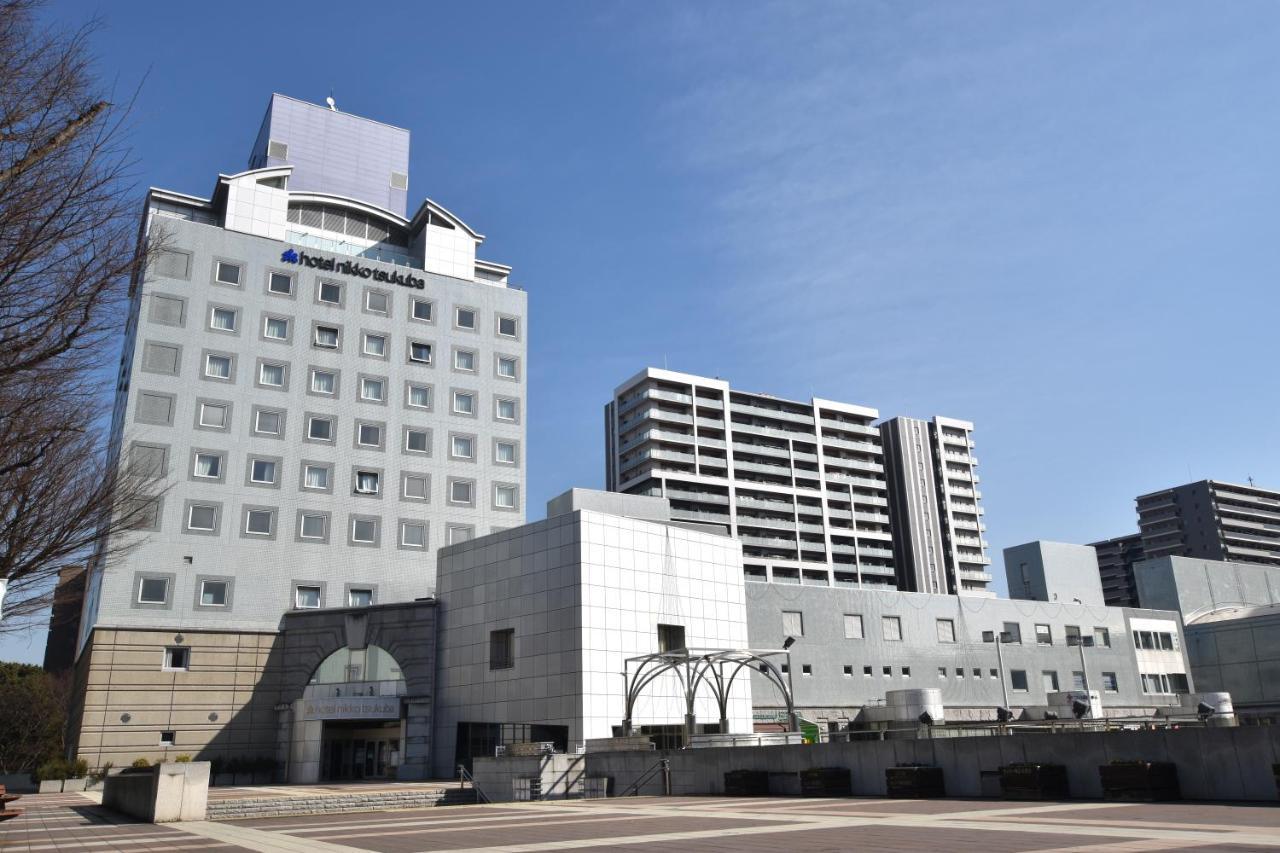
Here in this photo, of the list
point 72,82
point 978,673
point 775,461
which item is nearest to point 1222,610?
point 978,673

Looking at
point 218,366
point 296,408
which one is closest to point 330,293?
point 296,408

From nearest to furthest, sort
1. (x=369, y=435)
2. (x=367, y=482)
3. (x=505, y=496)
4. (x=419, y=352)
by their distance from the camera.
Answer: (x=367, y=482)
(x=369, y=435)
(x=505, y=496)
(x=419, y=352)

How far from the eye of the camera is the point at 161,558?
51062 mm

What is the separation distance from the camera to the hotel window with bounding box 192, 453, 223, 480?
178 feet

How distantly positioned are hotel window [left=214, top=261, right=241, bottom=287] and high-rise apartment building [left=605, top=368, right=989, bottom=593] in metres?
67.6

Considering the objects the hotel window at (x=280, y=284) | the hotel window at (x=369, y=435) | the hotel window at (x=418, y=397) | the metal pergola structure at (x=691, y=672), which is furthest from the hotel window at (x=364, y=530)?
the metal pergola structure at (x=691, y=672)

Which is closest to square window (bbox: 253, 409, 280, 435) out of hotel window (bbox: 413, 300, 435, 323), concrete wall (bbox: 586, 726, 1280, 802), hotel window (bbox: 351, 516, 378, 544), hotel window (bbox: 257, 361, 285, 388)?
hotel window (bbox: 257, 361, 285, 388)

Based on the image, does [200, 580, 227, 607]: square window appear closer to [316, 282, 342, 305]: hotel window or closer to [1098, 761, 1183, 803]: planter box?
[316, 282, 342, 305]: hotel window

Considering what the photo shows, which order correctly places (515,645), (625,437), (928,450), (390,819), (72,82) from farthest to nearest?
(928,450)
(625,437)
(515,645)
(390,819)
(72,82)

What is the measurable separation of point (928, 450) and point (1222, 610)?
64996mm

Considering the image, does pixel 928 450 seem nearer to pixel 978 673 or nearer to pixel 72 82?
pixel 978 673

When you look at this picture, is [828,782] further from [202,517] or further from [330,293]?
[330,293]

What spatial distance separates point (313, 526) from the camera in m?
56.3

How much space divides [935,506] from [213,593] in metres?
117
